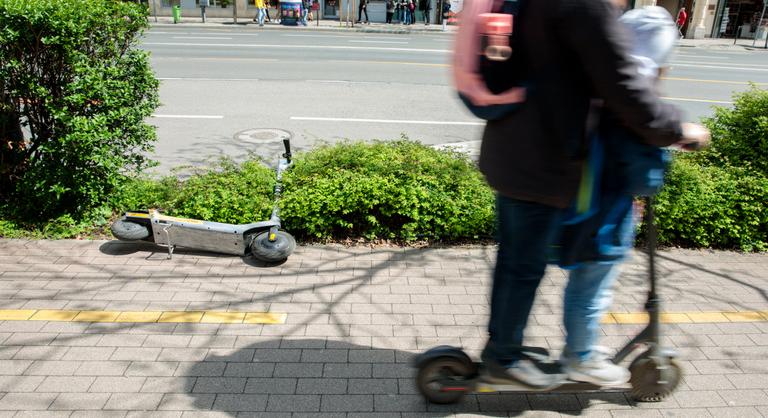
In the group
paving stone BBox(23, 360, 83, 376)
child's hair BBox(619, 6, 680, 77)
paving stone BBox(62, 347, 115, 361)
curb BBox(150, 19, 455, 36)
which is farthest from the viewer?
curb BBox(150, 19, 455, 36)

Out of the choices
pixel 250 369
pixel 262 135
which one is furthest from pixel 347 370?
pixel 262 135

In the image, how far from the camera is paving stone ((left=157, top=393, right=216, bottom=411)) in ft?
9.97

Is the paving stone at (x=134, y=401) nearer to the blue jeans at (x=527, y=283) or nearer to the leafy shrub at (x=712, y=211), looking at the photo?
the blue jeans at (x=527, y=283)

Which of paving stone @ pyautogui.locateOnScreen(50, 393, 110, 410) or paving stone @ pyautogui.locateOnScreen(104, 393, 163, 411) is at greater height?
paving stone @ pyautogui.locateOnScreen(104, 393, 163, 411)

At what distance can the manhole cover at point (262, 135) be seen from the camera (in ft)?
28.5

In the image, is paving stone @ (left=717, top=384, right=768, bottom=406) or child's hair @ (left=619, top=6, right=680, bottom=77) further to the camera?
paving stone @ (left=717, top=384, right=768, bottom=406)

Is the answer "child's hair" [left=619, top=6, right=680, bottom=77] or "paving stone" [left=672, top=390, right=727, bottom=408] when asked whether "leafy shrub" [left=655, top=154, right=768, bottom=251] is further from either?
"child's hair" [left=619, top=6, right=680, bottom=77]

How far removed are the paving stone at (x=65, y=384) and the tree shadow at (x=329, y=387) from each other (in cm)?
54

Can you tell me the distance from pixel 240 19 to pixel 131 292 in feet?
101

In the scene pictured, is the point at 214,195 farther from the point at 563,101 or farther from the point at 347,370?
the point at 563,101

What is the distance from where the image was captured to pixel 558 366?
2.88 m

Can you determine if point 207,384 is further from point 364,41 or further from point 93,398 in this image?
point 364,41

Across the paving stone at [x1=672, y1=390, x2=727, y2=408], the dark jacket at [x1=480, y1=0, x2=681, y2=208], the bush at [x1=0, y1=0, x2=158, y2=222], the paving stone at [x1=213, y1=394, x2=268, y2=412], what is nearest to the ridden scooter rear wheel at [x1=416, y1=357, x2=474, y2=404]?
the paving stone at [x1=213, y1=394, x2=268, y2=412]

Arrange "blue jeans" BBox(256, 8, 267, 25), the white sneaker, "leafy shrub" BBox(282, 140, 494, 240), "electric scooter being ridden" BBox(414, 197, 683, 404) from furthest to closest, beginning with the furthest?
"blue jeans" BBox(256, 8, 267, 25) → "leafy shrub" BBox(282, 140, 494, 240) → "electric scooter being ridden" BBox(414, 197, 683, 404) → the white sneaker
